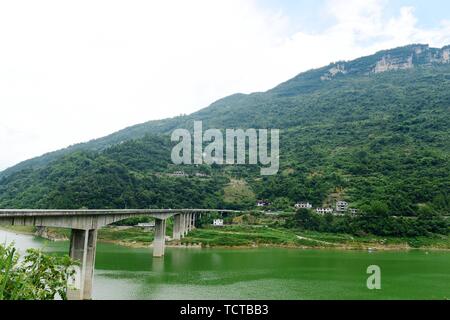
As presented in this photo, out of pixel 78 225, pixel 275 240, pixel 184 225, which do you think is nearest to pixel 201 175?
pixel 184 225

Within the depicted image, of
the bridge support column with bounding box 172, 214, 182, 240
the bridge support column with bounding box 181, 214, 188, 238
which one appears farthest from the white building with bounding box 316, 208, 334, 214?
the bridge support column with bounding box 172, 214, 182, 240

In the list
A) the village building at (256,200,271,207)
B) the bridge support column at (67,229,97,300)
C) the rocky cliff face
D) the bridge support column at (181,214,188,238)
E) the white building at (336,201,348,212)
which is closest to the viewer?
the bridge support column at (67,229,97,300)

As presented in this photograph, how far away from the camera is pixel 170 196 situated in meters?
81.1

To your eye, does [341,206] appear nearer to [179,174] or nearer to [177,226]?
[177,226]

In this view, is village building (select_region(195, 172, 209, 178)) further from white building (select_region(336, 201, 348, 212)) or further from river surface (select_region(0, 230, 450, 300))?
river surface (select_region(0, 230, 450, 300))

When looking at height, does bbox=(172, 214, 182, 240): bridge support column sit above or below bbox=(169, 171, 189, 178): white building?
below

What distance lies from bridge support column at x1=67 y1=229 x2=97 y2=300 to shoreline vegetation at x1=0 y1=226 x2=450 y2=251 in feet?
97.7

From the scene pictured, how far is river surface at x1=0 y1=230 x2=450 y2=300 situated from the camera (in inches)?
1027

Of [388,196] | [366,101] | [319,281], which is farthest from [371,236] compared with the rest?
[366,101]

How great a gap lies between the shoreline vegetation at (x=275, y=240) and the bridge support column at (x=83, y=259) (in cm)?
2979

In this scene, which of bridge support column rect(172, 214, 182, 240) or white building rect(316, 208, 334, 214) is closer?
bridge support column rect(172, 214, 182, 240)

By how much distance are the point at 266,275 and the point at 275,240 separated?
25163 millimetres

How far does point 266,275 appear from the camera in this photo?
1323 inches
